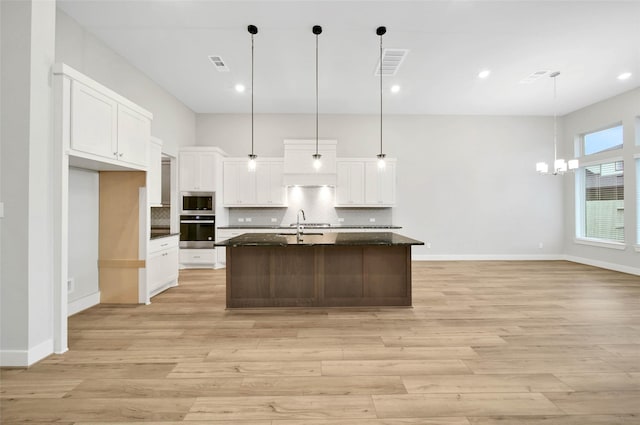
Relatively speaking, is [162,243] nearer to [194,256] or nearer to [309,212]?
[194,256]

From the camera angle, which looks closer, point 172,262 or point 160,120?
point 172,262

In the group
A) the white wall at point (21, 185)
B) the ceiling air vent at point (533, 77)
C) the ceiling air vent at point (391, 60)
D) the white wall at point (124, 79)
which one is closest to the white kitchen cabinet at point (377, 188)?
the ceiling air vent at point (391, 60)

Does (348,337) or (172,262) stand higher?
(172,262)

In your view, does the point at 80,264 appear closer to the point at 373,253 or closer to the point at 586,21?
the point at 373,253

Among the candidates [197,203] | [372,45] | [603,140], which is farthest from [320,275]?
[603,140]

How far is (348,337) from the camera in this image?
3164mm

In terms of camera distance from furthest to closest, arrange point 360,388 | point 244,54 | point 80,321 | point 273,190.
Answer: point 273,190 → point 244,54 → point 80,321 → point 360,388

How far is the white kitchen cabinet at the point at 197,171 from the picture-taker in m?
6.84

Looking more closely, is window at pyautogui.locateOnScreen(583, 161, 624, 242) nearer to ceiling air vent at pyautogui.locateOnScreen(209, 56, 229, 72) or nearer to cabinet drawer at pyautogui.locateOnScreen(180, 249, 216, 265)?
ceiling air vent at pyautogui.locateOnScreen(209, 56, 229, 72)

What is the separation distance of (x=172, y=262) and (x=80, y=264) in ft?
4.50

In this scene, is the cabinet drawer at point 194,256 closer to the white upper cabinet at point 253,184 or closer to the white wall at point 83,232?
the white upper cabinet at point 253,184

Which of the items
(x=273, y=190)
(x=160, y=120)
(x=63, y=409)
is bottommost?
(x=63, y=409)

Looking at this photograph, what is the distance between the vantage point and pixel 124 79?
493 centimetres

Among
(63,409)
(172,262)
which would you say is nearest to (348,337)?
(63,409)
